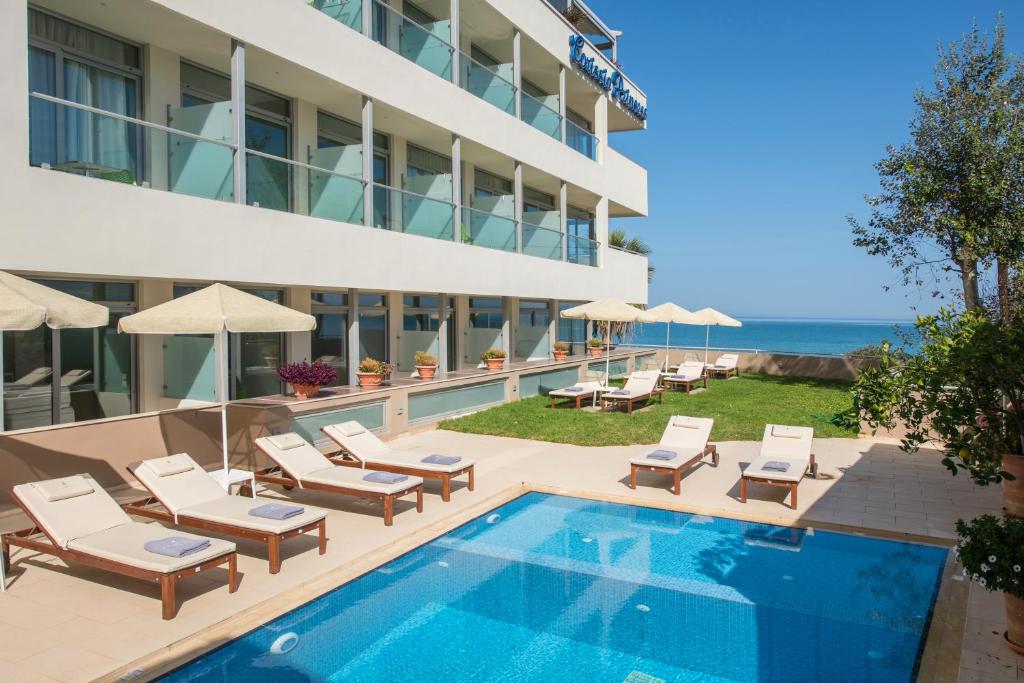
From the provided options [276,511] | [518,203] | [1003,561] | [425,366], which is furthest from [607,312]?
[1003,561]

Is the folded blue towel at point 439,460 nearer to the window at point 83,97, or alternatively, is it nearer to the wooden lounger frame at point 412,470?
the wooden lounger frame at point 412,470

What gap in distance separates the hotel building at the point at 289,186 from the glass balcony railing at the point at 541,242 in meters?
0.09

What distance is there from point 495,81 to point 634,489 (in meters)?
13.2

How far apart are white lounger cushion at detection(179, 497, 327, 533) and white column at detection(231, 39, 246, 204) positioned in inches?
211

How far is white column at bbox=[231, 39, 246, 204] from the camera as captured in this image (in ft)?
36.5

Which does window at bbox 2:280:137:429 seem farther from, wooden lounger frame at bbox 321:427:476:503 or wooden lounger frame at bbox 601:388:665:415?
wooden lounger frame at bbox 601:388:665:415

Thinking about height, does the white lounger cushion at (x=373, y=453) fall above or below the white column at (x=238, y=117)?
below

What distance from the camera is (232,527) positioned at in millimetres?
7195

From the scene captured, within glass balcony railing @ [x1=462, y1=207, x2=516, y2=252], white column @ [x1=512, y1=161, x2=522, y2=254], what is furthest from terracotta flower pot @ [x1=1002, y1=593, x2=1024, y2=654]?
white column @ [x1=512, y1=161, x2=522, y2=254]

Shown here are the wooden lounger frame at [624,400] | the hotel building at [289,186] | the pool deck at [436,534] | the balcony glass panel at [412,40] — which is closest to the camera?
the pool deck at [436,534]

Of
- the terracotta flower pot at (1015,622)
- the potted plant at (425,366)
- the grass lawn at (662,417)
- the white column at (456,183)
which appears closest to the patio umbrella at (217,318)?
the potted plant at (425,366)

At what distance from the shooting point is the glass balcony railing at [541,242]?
21062 millimetres

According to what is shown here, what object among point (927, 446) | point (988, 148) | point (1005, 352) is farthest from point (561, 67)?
point (1005, 352)

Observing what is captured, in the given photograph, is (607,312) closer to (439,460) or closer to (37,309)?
(439,460)
